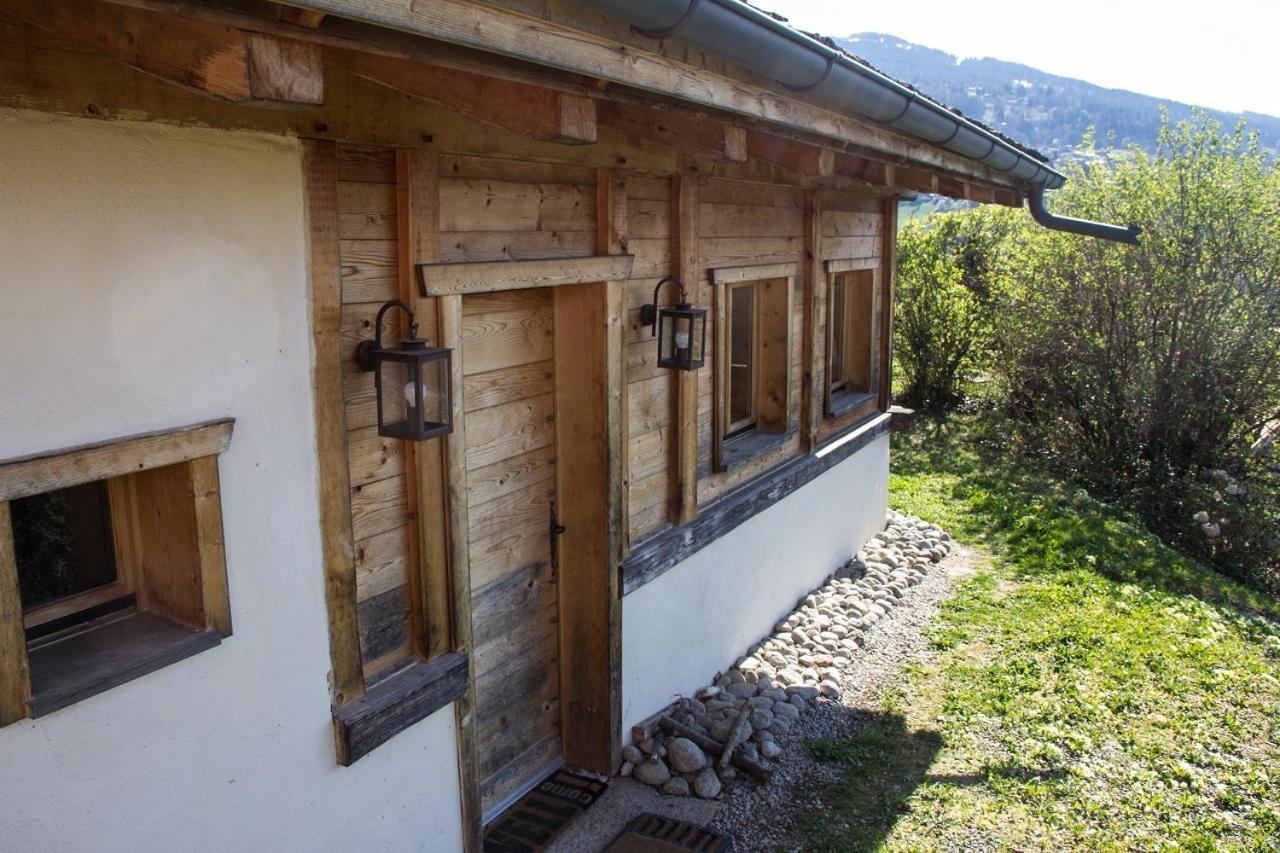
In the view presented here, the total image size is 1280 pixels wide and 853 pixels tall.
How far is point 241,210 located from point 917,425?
12570mm

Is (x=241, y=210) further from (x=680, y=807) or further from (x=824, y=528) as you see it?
(x=824, y=528)

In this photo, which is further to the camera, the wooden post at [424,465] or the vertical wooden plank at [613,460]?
the vertical wooden plank at [613,460]

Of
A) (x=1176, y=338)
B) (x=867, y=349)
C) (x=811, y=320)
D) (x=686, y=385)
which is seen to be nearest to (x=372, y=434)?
(x=686, y=385)

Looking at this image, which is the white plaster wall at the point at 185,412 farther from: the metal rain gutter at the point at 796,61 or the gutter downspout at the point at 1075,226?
the gutter downspout at the point at 1075,226

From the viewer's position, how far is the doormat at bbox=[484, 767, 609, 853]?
4.27m

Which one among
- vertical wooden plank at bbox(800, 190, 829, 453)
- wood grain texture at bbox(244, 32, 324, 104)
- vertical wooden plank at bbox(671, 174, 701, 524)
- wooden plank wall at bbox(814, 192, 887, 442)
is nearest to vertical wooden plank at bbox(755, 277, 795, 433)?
vertical wooden plank at bbox(800, 190, 829, 453)

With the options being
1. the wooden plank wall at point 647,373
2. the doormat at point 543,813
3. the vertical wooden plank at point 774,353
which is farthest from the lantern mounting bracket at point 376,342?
the vertical wooden plank at point 774,353

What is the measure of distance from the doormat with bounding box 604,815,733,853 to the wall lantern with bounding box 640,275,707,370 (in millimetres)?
2090

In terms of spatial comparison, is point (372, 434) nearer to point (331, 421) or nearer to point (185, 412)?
point (331, 421)

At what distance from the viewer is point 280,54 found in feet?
6.82

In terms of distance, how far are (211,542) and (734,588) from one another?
383 centimetres

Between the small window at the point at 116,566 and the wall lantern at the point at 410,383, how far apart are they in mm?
541

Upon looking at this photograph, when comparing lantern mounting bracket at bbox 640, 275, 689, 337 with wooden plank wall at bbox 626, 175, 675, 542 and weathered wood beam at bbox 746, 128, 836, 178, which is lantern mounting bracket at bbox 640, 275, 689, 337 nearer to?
wooden plank wall at bbox 626, 175, 675, 542

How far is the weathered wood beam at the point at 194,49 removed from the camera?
2027 millimetres
